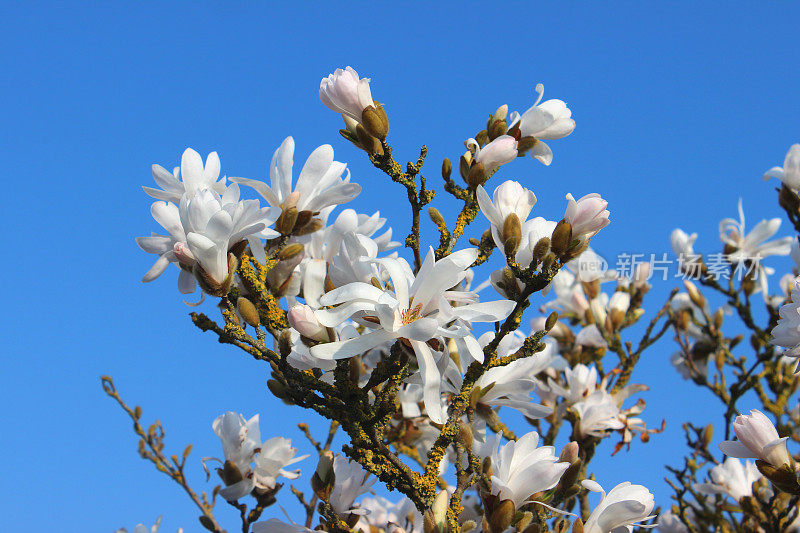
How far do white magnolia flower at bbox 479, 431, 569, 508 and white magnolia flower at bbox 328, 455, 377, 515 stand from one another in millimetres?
349

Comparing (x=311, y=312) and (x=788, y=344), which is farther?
(x=788, y=344)

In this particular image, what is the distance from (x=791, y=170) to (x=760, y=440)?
133 centimetres

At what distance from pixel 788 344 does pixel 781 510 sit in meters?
0.77

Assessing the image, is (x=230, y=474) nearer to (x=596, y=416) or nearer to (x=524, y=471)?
(x=524, y=471)

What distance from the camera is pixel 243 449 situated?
2047 millimetres

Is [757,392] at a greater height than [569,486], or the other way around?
[757,392]

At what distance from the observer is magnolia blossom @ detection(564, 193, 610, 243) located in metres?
1.42

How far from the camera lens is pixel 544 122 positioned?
1755mm

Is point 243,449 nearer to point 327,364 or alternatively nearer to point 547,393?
point 327,364

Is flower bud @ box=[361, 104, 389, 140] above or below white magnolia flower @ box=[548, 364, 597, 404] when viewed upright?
above

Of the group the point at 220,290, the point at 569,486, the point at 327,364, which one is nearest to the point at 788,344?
the point at 569,486

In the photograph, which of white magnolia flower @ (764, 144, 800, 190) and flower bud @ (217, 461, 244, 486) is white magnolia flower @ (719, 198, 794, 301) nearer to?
white magnolia flower @ (764, 144, 800, 190)

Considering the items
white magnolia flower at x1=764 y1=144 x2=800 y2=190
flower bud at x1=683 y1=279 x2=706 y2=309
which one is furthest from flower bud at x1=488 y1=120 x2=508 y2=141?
flower bud at x1=683 y1=279 x2=706 y2=309

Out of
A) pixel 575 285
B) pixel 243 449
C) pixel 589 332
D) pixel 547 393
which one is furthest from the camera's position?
pixel 575 285
